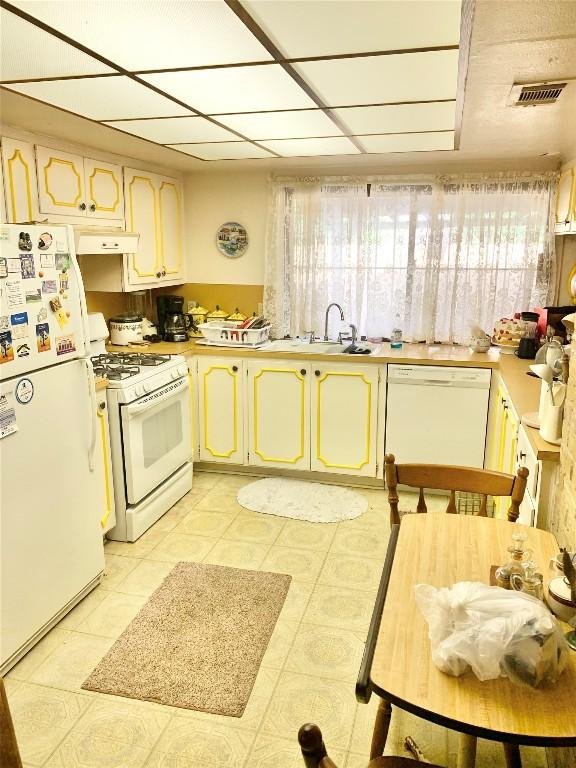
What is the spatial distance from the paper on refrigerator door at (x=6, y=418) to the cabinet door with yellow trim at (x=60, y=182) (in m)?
1.25

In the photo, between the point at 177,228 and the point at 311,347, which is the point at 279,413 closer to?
the point at 311,347

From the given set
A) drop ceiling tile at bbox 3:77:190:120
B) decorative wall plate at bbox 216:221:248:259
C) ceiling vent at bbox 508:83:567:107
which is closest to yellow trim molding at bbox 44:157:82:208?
drop ceiling tile at bbox 3:77:190:120

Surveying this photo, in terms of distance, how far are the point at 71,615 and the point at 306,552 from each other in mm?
1226

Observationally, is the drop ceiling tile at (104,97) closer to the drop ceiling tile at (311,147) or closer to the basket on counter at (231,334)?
the drop ceiling tile at (311,147)

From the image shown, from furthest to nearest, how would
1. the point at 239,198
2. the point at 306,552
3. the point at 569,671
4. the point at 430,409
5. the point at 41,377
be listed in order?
the point at 239,198 < the point at 430,409 < the point at 306,552 < the point at 41,377 < the point at 569,671

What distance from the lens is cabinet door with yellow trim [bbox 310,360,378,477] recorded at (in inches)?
151

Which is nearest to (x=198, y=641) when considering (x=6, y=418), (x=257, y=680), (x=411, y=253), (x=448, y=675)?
(x=257, y=680)

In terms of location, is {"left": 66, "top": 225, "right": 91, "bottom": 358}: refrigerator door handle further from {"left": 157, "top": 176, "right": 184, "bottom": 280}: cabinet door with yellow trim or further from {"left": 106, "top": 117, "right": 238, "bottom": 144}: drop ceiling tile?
{"left": 157, "top": 176, "right": 184, "bottom": 280}: cabinet door with yellow trim

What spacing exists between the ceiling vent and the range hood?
215cm

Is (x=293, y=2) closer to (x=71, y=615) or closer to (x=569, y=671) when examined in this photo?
(x=569, y=671)

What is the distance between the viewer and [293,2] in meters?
1.38

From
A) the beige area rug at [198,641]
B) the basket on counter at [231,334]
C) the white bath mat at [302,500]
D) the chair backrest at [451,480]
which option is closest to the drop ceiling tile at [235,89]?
the chair backrest at [451,480]

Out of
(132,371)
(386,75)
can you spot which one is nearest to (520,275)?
(386,75)

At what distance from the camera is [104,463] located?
120 inches
